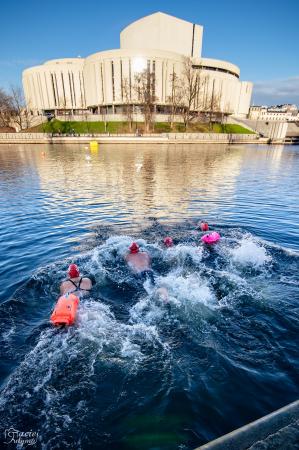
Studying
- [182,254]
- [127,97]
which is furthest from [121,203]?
[127,97]

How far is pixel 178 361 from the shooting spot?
5359mm

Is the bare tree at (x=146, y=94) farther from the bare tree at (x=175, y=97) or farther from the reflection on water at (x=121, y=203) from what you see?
the reflection on water at (x=121, y=203)

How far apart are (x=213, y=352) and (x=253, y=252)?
16.9 feet

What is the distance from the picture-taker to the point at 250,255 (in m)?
9.55

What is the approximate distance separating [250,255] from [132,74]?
326 feet

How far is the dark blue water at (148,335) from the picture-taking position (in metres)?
4.31

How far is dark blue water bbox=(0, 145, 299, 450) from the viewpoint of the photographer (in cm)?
431

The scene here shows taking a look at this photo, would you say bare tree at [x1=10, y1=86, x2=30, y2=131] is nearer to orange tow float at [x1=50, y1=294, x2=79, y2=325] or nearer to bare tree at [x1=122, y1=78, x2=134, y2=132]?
bare tree at [x1=122, y1=78, x2=134, y2=132]

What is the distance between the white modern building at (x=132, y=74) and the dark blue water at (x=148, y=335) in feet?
294

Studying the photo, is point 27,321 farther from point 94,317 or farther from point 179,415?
point 179,415

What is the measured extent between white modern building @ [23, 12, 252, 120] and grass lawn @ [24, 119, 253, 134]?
791 centimetres

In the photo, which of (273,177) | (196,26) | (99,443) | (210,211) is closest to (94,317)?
(99,443)

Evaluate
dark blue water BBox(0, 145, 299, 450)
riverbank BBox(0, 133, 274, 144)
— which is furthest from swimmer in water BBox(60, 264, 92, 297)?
riverbank BBox(0, 133, 274, 144)

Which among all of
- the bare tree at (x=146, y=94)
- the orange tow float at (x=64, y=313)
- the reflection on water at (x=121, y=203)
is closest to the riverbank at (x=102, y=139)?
the bare tree at (x=146, y=94)
